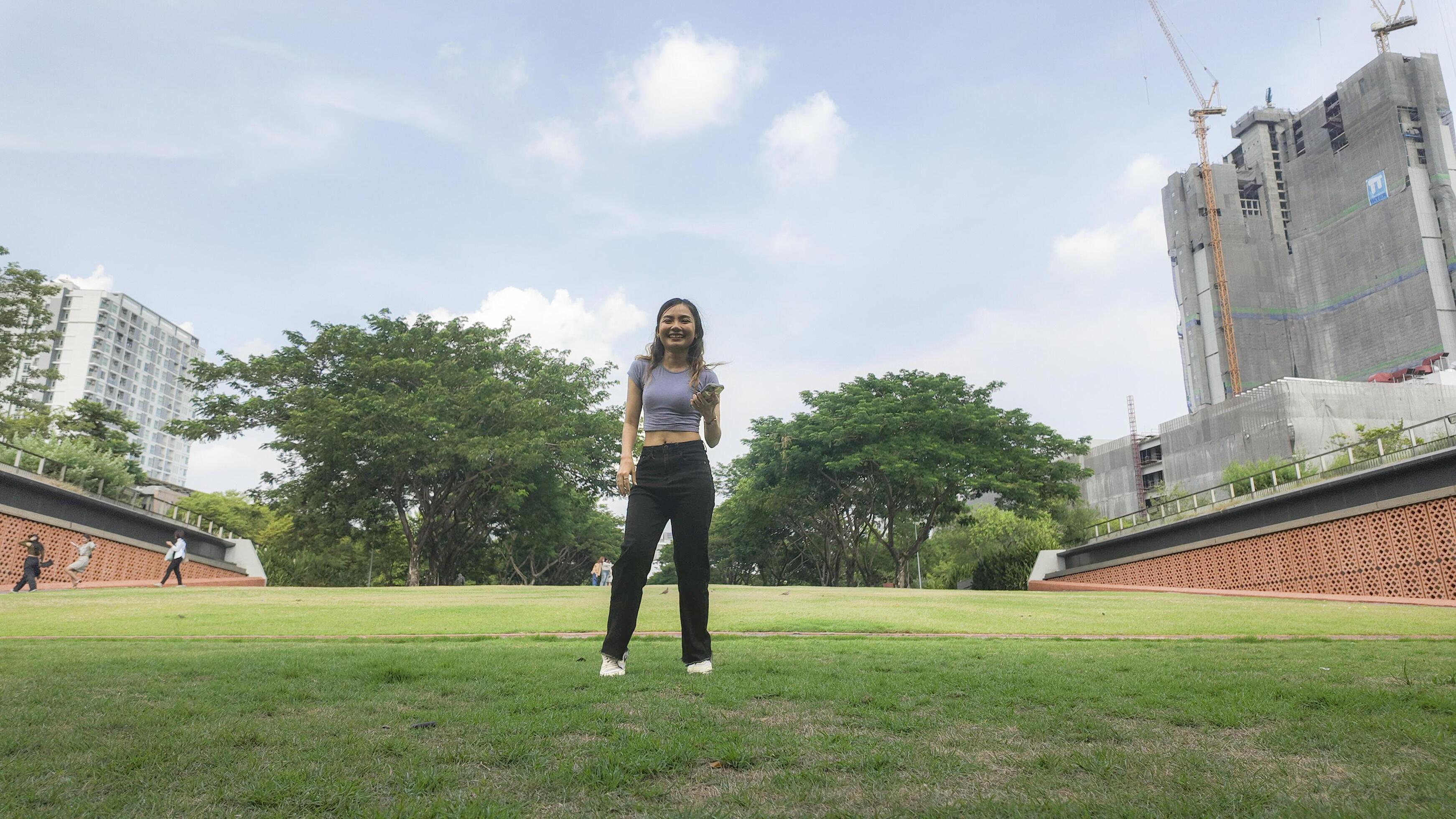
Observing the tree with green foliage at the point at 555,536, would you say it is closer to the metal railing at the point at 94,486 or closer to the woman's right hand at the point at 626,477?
the metal railing at the point at 94,486

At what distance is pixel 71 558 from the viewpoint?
28594mm

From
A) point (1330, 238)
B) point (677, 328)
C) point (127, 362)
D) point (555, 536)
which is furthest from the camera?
point (127, 362)

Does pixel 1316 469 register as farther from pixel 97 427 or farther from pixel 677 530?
pixel 97 427

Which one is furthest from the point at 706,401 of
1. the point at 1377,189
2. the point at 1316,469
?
the point at 1377,189

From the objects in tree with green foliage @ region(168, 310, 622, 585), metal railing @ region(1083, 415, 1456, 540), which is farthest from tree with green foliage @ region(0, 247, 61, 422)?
metal railing @ region(1083, 415, 1456, 540)

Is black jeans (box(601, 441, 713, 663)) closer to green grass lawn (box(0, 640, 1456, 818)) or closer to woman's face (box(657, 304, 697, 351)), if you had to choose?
green grass lawn (box(0, 640, 1456, 818))

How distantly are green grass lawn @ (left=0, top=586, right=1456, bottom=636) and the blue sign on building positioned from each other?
73022 millimetres

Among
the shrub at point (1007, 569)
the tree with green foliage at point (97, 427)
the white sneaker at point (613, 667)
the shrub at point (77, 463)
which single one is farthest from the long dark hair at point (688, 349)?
the tree with green foliage at point (97, 427)

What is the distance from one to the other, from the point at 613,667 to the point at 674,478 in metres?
1.21

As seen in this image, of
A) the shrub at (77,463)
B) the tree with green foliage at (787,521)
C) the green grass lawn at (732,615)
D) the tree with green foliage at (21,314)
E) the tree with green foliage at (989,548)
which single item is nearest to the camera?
the green grass lawn at (732,615)

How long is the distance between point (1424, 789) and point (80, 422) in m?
58.4

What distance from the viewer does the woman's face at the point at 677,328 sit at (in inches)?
220

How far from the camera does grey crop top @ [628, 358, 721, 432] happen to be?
548cm

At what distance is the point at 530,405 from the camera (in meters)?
33.0
